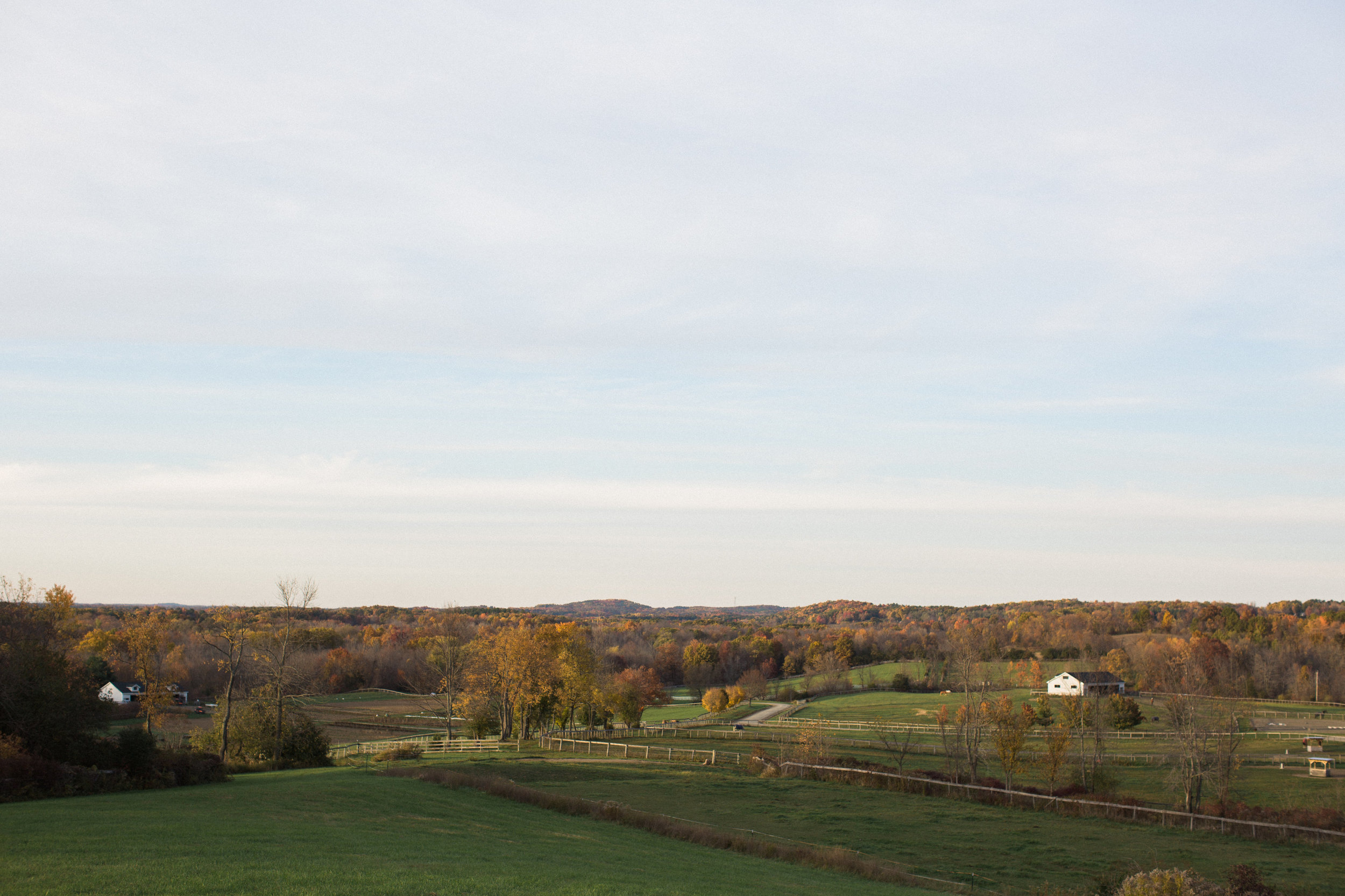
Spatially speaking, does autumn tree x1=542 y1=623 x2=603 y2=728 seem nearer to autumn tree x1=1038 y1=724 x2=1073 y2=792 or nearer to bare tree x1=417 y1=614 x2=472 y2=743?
bare tree x1=417 y1=614 x2=472 y2=743

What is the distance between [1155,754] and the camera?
67.9m

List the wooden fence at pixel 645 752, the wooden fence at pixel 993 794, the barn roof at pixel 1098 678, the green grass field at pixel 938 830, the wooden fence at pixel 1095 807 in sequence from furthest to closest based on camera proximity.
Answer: the barn roof at pixel 1098 678 < the wooden fence at pixel 645 752 < the wooden fence at pixel 993 794 < the wooden fence at pixel 1095 807 < the green grass field at pixel 938 830

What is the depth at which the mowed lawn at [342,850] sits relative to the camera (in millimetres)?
15344

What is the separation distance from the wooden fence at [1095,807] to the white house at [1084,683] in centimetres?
6651

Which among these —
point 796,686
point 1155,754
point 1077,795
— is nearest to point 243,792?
point 1077,795

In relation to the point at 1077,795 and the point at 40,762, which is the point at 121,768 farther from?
the point at 1077,795

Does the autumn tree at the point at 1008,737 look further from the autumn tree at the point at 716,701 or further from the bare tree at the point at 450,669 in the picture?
the autumn tree at the point at 716,701

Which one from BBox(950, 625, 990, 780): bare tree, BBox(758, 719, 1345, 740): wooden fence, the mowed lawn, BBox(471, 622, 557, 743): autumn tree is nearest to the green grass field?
the mowed lawn

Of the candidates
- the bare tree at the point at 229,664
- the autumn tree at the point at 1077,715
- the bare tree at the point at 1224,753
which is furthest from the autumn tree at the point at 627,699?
the bare tree at the point at 1224,753

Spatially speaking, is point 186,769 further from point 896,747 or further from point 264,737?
point 896,747

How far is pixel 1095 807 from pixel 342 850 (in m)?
37.0

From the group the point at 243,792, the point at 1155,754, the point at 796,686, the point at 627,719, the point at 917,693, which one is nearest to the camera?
the point at 243,792

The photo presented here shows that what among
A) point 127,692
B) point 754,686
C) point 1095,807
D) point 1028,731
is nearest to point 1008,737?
point 1095,807

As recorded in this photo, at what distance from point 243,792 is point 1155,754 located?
212 feet
